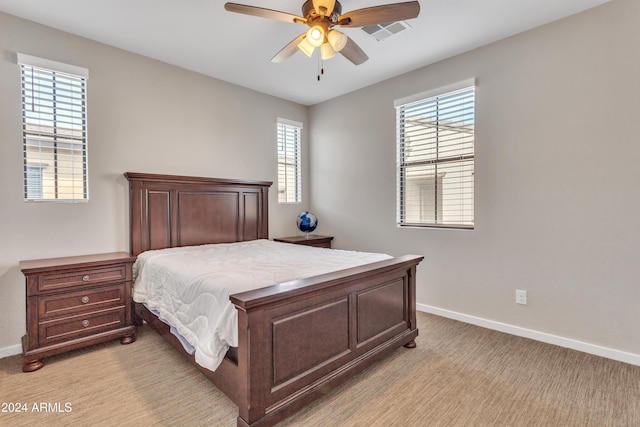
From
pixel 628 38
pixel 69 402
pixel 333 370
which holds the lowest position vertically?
pixel 69 402

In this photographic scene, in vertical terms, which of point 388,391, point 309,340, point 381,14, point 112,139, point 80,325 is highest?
point 381,14

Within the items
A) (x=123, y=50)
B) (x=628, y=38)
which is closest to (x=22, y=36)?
(x=123, y=50)

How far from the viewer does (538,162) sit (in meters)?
2.81

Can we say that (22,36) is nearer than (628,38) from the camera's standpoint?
No

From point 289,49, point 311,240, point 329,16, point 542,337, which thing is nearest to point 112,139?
point 289,49

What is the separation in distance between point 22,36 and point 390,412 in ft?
13.4

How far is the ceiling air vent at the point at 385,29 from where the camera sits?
8.93 feet

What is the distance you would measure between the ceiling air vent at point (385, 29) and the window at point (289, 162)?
2115 mm

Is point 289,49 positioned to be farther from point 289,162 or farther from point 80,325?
point 80,325

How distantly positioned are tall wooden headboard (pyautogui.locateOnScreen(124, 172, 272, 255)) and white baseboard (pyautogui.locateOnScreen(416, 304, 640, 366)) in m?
2.49

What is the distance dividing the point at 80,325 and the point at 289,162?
3218 millimetres

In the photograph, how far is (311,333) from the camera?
1900mm

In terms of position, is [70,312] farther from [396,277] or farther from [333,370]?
[396,277]

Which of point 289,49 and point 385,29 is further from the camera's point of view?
point 385,29
